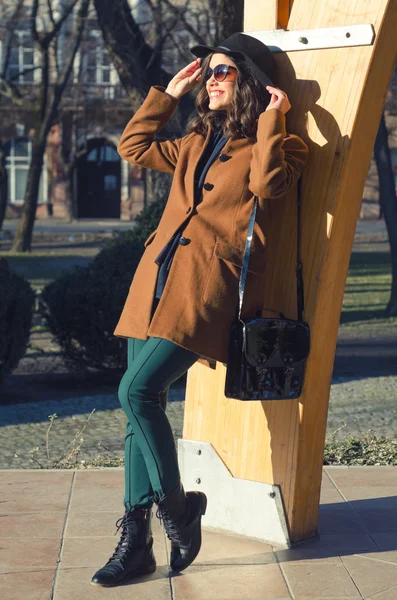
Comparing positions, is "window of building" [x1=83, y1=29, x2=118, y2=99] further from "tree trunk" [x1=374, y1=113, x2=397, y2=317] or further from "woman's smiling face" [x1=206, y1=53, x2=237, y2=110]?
"woman's smiling face" [x1=206, y1=53, x2=237, y2=110]

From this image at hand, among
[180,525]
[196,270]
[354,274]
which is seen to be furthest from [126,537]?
[354,274]

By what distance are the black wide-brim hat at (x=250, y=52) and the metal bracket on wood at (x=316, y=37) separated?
0.28 feet

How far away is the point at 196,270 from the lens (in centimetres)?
357

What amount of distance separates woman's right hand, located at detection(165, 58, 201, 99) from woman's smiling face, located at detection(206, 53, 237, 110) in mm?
220

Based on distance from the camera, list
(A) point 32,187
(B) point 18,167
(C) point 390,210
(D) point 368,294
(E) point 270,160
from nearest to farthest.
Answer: (E) point 270,160, (C) point 390,210, (D) point 368,294, (A) point 32,187, (B) point 18,167

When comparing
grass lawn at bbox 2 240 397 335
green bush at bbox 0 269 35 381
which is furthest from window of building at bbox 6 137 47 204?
green bush at bbox 0 269 35 381

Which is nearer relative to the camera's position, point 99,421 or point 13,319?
point 99,421

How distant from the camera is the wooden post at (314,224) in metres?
3.71

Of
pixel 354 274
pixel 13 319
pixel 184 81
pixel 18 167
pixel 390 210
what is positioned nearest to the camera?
pixel 184 81

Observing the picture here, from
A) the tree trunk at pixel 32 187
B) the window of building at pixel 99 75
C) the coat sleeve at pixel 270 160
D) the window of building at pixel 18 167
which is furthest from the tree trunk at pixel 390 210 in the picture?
the window of building at pixel 18 167

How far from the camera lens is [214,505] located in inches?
167

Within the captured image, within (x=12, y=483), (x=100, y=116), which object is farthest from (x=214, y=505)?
(x=100, y=116)

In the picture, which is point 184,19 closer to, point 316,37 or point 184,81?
point 184,81

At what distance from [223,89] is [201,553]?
1813 millimetres
